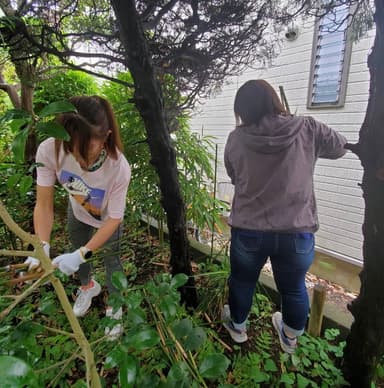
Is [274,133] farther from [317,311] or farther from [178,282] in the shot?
[317,311]

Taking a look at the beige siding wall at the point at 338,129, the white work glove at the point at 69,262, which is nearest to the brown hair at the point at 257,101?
the white work glove at the point at 69,262

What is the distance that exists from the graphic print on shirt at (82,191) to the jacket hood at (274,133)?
790 millimetres

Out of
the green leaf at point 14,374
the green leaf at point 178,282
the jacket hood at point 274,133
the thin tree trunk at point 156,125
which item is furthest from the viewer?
the jacket hood at point 274,133

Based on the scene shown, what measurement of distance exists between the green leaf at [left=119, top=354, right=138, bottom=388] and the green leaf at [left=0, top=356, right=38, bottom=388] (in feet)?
0.53

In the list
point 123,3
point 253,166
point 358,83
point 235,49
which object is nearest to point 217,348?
point 253,166

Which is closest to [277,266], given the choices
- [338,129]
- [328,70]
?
[338,129]

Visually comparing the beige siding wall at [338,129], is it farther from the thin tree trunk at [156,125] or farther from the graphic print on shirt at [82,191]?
the graphic print on shirt at [82,191]

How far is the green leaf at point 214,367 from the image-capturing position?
1.56 ft

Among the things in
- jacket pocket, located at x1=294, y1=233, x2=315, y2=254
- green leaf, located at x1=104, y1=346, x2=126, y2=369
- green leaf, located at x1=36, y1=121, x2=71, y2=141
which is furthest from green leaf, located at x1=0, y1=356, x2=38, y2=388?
jacket pocket, located at x1=294, y1=233, x2=315, y2=254

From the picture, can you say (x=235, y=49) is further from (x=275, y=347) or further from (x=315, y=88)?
(x=315, y=88)

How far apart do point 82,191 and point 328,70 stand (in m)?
2.99

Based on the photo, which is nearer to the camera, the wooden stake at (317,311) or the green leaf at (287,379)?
the green leaf at (287,379)

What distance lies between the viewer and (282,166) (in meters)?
1.06

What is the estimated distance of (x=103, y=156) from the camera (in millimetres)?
1199
